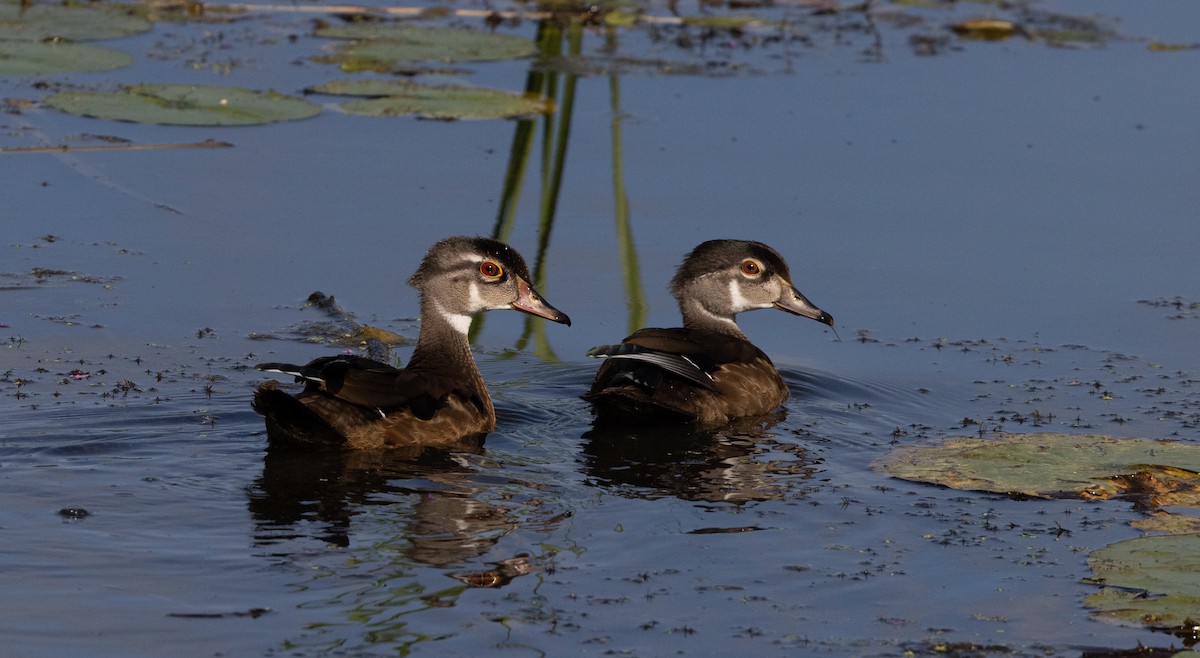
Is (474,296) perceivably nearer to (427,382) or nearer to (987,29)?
(427,382)

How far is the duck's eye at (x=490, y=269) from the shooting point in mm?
9930

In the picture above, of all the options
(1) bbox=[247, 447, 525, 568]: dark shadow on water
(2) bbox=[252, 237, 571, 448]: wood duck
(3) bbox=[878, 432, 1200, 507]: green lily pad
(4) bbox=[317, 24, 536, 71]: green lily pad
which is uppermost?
(4) bbox=[317, 24, 536, 71]: green lily pad

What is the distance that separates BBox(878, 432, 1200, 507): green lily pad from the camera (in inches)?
326

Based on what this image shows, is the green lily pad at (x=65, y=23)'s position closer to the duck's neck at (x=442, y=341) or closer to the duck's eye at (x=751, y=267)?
the duck's neck at (x=442, y=341)

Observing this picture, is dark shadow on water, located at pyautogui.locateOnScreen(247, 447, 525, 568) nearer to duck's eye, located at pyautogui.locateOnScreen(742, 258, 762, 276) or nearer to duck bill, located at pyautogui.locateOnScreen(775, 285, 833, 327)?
duck's eye, located at pyautogui.locateOnScreen(742, 258, 762, 276)

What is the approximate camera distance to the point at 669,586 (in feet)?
22.6

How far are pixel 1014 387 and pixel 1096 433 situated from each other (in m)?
0.88

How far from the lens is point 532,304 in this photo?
10117mm

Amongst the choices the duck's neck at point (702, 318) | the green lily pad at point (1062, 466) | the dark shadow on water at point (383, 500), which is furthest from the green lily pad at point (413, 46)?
the green lily pad at point (1062, 466)

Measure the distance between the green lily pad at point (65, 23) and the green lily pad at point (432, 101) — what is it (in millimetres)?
2915

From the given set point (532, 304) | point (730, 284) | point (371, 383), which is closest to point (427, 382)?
point (371, 383)

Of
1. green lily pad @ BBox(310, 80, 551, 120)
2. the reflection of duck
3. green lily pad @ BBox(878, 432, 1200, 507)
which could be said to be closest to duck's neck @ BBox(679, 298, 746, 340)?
the reflection of duck

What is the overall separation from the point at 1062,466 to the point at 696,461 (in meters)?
1.87

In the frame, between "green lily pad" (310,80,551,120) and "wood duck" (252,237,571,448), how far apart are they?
4.79 metres
